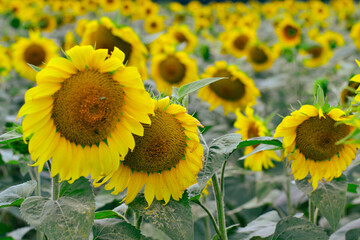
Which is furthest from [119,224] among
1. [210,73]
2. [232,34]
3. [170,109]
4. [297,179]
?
[232,34]

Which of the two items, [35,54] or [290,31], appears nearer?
[35,54]

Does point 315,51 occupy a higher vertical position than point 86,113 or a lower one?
lower

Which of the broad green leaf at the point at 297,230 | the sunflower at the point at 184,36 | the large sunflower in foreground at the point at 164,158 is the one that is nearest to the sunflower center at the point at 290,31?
the sunflower at the point at 184,36

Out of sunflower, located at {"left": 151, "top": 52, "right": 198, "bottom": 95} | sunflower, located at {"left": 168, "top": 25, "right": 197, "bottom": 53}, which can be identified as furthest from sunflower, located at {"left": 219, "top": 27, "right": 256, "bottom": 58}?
sunflower, located at {"left": 151, "top": 52, "right": 198, "bottom": 95}

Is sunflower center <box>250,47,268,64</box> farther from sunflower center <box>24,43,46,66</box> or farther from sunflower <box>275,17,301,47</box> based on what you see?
sunflower center <box>24,43,46,66</box>

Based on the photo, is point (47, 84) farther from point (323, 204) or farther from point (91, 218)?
point (323, 204)

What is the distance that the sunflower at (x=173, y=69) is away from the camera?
2.22 metres

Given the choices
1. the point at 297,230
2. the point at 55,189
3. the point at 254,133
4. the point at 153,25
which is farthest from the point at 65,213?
the point at 153,25

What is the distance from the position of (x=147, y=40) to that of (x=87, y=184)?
3.42 ft

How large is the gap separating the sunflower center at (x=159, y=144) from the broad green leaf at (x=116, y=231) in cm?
14

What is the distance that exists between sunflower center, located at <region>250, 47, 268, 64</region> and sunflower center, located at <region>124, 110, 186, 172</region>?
1.93 metres

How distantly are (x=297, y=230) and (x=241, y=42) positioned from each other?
1.95 m

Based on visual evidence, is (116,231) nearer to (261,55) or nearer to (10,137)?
(10,137)

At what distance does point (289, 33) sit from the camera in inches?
115
